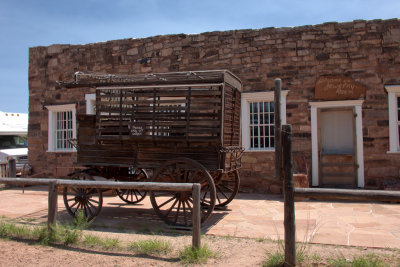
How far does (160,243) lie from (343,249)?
2.36m

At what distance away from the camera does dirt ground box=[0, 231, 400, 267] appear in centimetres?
423

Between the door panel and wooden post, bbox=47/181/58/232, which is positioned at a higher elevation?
the door panel

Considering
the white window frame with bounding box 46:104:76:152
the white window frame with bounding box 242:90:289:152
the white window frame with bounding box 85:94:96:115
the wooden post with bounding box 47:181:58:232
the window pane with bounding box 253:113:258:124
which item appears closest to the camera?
the wooden post with bounding box 47:181:58:232

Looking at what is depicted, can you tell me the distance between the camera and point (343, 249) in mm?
4648

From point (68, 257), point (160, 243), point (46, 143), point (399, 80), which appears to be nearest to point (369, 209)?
point (399, 80)

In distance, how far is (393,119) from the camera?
880 centimetres

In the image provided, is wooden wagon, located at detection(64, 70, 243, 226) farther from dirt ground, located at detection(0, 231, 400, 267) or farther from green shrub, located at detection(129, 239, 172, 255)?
green shrub, located at detection(129, 239, 172, 255)

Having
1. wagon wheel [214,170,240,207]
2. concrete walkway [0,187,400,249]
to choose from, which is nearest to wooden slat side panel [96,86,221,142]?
wagon wheel [214,170,240,207]

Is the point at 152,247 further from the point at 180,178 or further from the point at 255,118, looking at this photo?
the point at 255,118

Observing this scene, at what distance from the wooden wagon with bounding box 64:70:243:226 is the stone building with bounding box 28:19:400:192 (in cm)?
288

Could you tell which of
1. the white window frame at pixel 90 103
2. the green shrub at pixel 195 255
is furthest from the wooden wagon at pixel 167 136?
the white window frame at pixel 90 103

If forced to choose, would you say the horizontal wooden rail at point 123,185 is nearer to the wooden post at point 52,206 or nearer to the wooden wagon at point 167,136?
the wooden post at point 52,206

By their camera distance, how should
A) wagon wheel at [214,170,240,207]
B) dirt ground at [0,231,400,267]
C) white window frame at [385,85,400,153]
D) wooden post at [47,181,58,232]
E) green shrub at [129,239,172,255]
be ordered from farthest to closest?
white window frame at [385,85,400,153]
wagon wheel at [214,170,240,207]
wooden post at [47,181,58,232]
green shrub at [129,239,172,255]
dirt ground at [0,231,400,267]

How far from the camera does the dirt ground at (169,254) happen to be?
4234mm
